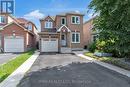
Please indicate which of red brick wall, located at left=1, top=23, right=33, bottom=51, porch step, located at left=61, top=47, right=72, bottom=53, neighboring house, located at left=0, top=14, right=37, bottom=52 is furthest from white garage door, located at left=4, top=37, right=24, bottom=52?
porch step, located at left=61, top=47, right=72, bottom=53

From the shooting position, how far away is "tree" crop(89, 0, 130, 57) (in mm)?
15531

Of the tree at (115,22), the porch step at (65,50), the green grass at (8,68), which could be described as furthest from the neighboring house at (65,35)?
the tree at (115,22)

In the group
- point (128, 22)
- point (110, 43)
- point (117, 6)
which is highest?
point (117, 6)

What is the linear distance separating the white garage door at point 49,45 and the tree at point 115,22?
65.9 ft

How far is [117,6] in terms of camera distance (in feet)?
50.6

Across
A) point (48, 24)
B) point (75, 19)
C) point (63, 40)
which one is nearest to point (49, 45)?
point (63, 40)

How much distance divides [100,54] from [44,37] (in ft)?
45.8

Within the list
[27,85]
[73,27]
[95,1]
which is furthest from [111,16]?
[73,27]

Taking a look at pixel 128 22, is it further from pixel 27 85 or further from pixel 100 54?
pixel 100 54

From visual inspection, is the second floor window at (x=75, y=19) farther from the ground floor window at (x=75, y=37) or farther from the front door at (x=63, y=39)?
the front door at (x=63, y=39)

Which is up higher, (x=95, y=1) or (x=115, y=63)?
(x=95, y=1)

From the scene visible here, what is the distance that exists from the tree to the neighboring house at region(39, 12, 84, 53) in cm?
1870

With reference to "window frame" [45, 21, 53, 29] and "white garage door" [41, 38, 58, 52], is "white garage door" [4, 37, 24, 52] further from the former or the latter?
"window frame" [45, 21, 53, 29]

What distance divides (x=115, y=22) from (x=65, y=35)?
73.1ft
